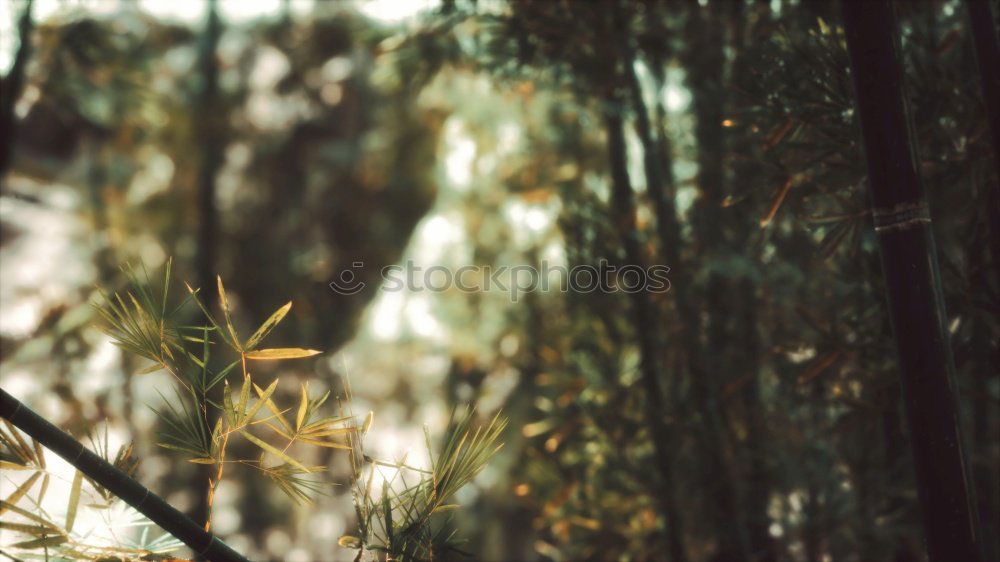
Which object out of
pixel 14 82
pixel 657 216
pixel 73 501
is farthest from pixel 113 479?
pixel 657 216

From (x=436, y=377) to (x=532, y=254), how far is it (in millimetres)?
1914

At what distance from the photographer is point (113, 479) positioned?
99cm

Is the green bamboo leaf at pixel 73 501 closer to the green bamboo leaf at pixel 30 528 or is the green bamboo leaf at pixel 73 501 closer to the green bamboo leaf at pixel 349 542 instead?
the green bamboo leaf at pixel 30 528

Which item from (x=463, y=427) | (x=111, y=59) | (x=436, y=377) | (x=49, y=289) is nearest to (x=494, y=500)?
(x=436, y=377)

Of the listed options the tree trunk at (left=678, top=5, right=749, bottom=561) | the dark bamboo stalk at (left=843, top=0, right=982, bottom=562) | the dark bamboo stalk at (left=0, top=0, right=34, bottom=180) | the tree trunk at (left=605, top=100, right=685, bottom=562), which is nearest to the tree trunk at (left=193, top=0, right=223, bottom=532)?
the dark bamboo stalk at (left=0, top=0, right=34, bottom=180)

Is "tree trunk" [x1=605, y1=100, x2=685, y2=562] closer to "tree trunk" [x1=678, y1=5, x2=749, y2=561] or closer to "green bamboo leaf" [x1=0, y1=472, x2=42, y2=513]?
"tree trunk" [x1=678, y1=5, x2=749, y2=561]

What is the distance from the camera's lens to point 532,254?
5598 mm

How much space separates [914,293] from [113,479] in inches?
45.9

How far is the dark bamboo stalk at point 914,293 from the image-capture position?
1.16 m

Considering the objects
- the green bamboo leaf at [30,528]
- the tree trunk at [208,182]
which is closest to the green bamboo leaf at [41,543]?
the green bamboo leaf at [30,528]

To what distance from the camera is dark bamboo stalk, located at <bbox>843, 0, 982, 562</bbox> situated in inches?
45.7

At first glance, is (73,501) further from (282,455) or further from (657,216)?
(657,216)

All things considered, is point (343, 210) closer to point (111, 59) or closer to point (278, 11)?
point (278, 11)

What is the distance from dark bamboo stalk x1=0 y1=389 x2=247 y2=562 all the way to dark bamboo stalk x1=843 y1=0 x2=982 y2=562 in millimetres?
1011
